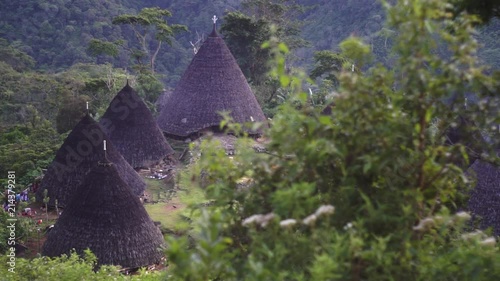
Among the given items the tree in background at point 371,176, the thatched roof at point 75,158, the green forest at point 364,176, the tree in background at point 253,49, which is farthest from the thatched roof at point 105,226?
the tree in background at point 253,49

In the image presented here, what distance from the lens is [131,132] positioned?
1402 cm

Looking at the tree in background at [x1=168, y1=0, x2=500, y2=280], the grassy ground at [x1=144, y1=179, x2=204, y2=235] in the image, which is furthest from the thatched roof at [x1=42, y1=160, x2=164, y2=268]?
the tree in background at [x1=168, y1=0, x2=500, y2=280]

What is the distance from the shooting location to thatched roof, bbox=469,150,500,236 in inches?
327

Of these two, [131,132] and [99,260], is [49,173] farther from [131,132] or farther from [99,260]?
[99,260]

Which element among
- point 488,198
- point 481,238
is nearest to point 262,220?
point 481,238

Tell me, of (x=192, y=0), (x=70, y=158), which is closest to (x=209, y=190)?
(x=70, y=158)

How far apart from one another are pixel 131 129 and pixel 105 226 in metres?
5.43

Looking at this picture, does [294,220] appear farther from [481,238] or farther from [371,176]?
[481,238]

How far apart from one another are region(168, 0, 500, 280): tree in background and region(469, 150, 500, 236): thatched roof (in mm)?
6260

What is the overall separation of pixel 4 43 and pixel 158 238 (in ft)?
71.5

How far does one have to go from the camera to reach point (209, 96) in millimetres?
15414

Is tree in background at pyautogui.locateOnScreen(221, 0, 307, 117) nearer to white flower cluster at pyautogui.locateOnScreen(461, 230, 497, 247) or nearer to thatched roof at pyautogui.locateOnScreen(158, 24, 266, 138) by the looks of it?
thatched roof at pyautogui.locateOnScreen(158, 24, 266, 138)

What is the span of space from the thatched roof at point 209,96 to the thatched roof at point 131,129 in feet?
4.93

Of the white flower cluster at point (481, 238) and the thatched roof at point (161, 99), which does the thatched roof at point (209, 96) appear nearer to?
the thatched roof at point (161, 99)
